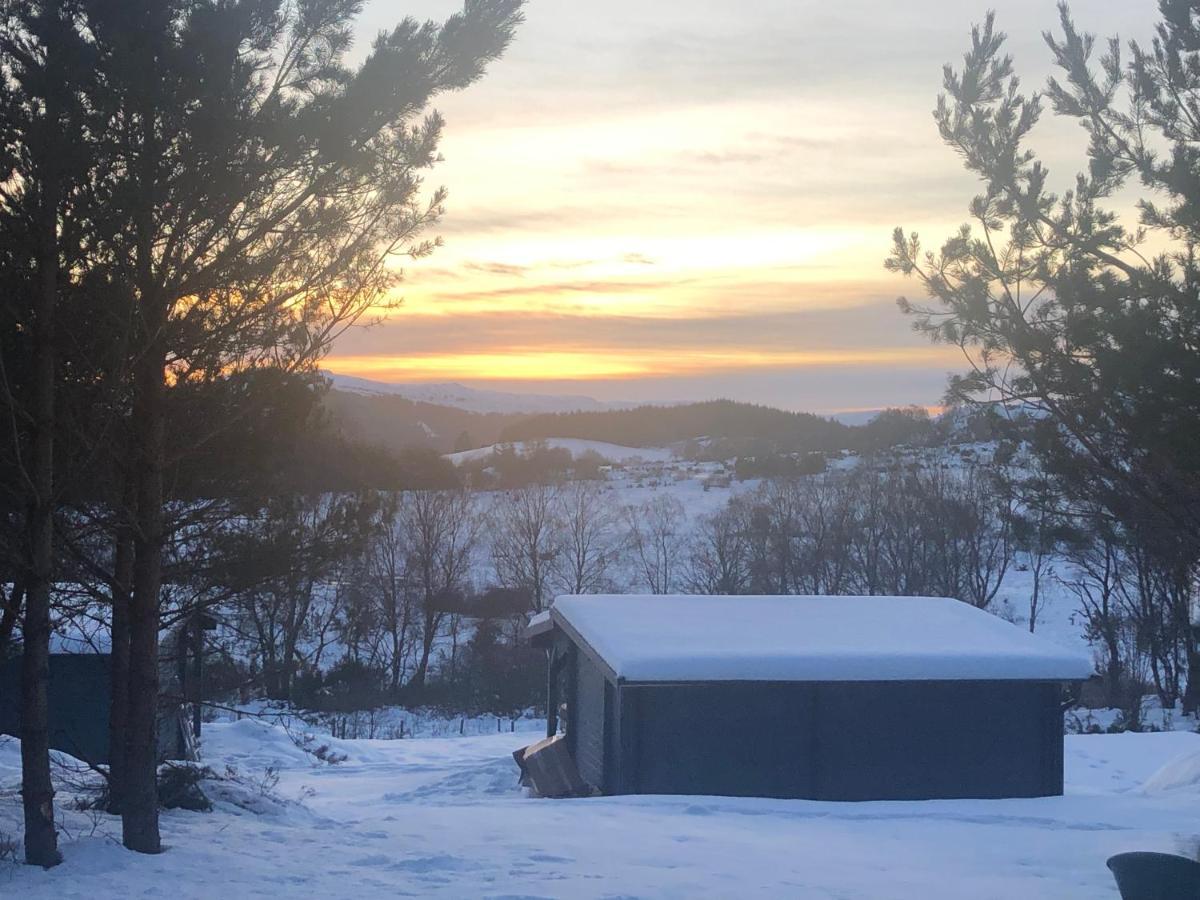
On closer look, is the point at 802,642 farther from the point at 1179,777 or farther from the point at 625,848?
the point at 625,848

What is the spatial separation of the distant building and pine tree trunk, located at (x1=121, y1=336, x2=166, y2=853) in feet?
21.3

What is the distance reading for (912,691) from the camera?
13750 mm

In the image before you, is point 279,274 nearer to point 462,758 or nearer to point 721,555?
point 462,758

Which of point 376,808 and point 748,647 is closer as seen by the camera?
point 376,808

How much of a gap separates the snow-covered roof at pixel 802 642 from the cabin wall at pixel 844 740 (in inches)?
11.6

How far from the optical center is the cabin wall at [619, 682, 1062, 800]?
1331 centimetres

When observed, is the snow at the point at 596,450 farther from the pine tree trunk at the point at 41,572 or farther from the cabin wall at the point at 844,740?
the pine tree trunk at the point at 41,572

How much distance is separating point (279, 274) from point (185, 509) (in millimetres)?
2377

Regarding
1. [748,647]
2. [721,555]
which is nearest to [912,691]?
[748,647]

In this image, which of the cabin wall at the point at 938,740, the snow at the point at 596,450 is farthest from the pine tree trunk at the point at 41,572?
the snow at the point at 596,450

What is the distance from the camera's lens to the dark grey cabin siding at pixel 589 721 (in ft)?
47.6

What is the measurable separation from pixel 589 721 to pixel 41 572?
10.0m

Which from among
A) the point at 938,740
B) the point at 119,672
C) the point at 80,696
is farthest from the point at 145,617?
the point at 80,696

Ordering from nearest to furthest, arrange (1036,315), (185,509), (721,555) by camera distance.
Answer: (1036,315)
(185,509)
(721,555)
